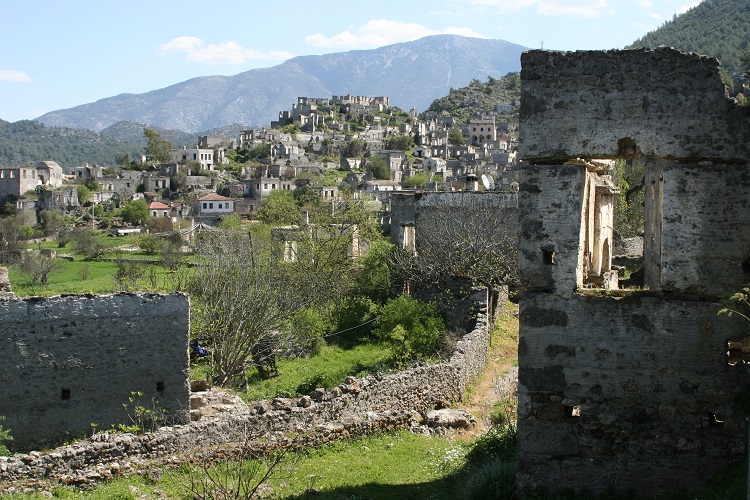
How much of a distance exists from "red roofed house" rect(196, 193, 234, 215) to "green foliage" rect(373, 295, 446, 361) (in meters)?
63.6

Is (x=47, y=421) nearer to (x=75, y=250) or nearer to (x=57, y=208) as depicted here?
(x=75, y=250)

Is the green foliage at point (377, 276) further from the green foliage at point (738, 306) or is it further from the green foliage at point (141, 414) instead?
the green foliage at point (738, 306)

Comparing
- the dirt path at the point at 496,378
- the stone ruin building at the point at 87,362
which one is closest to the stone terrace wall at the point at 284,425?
the dirt path at the point at 496,378

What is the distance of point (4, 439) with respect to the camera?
37.5ft

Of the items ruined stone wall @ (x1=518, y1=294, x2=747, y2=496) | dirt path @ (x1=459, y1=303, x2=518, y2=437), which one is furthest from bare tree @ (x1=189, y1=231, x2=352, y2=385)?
ruined stone wall @ (x1=518, y1=294, x2=747, y2=496)

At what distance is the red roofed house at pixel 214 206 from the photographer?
3177 inches

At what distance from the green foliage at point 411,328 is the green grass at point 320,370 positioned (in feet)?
1.32

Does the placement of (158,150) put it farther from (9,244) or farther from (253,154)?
(9,244)

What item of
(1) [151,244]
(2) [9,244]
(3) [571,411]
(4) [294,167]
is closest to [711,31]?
(4) [294,167]

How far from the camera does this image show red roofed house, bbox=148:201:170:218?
270 ft

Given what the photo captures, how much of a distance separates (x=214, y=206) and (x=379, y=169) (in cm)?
2740

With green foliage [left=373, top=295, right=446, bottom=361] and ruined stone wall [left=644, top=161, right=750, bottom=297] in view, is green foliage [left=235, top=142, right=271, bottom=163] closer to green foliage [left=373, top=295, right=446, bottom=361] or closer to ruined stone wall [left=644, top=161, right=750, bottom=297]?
green foliage [left=373, top=295, right=446, bottom=361]

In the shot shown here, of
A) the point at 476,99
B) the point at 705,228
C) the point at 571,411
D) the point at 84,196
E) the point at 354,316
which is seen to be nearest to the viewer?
the point at 705,228

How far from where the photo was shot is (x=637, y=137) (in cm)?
782
